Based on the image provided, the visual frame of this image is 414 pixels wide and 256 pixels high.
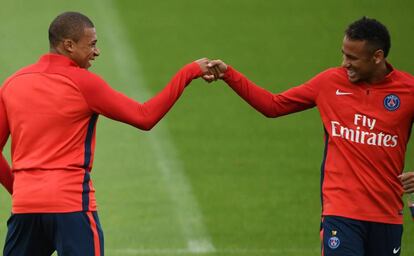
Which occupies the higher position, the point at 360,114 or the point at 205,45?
the point at 360,114

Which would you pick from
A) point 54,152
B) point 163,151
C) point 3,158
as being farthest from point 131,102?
point 163,151

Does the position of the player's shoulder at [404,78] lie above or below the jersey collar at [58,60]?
below

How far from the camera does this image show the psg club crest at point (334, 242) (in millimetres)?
8648

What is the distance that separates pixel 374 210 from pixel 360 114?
2.23 ft

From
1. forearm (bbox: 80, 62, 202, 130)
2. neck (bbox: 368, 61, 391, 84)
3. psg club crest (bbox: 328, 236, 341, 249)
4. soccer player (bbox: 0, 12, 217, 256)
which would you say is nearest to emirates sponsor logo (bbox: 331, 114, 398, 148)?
neck (bbox: 368, 61, 391, 84)

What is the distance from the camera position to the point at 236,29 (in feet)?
65.3

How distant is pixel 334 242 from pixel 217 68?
5.29 feet

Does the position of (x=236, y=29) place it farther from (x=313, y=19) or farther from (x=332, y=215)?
(x=332, y=215)

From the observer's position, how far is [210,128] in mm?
16109

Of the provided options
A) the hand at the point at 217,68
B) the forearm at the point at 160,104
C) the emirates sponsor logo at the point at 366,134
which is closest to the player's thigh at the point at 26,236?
the forearm at the point at 160,104

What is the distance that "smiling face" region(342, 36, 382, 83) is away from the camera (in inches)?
348

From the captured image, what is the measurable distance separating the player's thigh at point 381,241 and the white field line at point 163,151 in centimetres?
371

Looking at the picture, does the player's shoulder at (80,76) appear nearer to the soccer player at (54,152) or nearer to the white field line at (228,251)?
the soccer player at (54,152)

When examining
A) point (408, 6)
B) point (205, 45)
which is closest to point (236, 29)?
point (205, 45)
